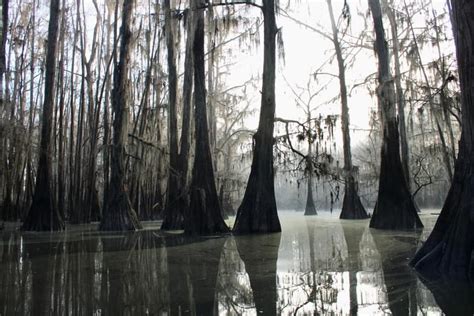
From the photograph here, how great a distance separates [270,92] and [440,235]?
6137 mm

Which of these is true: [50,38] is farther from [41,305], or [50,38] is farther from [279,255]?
[41,305]

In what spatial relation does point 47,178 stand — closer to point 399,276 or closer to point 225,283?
point 225,283

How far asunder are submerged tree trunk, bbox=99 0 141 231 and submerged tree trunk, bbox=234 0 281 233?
3.07 m

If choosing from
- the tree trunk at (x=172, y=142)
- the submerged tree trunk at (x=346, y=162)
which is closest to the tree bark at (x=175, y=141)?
the tree trunk at (x=172, y=142)

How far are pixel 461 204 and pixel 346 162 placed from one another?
12.1 meters

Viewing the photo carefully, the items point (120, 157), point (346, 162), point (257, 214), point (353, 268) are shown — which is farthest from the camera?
point (346, 162)

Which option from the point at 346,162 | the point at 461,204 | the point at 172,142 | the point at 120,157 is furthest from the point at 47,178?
the point at 346,162

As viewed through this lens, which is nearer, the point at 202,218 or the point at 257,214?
the point at 202,218

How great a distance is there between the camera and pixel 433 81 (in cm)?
1371

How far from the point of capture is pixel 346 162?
51.8ft

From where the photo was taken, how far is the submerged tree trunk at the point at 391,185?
364 inches

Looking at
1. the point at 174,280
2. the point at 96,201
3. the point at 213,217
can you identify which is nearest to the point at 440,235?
the point at 174,280

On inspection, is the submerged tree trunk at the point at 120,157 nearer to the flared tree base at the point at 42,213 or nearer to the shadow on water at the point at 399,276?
the flared tree base at the point at 42,213

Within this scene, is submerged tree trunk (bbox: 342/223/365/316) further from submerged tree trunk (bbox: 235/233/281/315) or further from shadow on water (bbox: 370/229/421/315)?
submerged tree trunk (bbox: 235/233/281/315)
